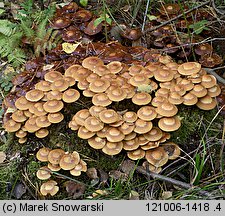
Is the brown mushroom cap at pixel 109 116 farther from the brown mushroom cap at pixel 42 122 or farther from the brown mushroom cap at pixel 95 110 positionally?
the brown mushroom cap at pixel 42 122

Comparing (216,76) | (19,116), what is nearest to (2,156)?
(19,116)

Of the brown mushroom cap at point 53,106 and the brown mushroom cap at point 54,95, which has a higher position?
the brown mushroom cap at point 54,95

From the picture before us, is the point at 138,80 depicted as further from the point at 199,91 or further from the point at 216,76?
the point at 216,76

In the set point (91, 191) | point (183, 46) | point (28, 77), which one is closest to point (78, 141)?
point (91, 191)

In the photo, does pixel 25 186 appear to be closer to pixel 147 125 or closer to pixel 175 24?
pixel 147 125

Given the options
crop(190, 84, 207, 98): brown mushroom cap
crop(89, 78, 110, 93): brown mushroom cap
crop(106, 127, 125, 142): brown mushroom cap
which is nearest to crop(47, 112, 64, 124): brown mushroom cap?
crop(89, 78, 110, 93): brown mushroom cap

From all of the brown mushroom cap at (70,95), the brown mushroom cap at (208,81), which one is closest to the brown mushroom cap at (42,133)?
the brown mushroom cap at (70,95)

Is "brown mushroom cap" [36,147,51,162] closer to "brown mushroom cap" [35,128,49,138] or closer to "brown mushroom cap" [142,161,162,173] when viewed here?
"brown mushroom cap" [35,128,49,138]

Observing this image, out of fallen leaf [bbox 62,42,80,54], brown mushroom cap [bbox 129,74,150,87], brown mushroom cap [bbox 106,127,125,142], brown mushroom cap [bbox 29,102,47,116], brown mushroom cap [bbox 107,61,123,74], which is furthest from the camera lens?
fallen leaf [bbox 62,42,80,54]
